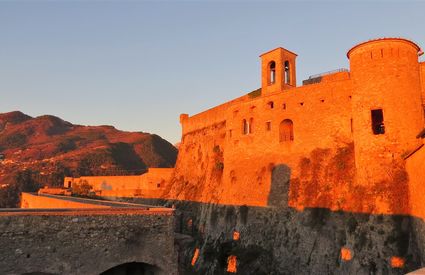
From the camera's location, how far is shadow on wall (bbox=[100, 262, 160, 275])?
1120 cm

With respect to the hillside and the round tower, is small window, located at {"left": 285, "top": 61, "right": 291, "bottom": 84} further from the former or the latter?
the hillside

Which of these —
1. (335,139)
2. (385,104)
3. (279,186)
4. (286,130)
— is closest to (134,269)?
(385,104)

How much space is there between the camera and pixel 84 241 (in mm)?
10211

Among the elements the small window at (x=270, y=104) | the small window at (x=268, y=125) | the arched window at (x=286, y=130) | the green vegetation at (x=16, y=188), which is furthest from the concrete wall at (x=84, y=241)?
the green vegetation at (x=16, y=188)

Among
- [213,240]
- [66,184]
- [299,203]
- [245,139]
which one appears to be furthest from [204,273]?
[66,184]

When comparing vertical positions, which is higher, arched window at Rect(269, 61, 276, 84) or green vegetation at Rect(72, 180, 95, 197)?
→ arched window at Rect(269, 61, 276, 84)

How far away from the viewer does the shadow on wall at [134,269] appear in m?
11.2

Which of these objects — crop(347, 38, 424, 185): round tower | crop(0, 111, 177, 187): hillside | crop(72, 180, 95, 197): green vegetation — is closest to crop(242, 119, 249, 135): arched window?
crop(347, 38, 424, 185): round tower

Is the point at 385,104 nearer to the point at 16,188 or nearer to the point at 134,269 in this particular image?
the point at 134,269

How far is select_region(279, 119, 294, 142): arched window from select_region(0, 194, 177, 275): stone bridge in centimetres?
1784

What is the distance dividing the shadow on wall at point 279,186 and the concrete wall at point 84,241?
15.4 m

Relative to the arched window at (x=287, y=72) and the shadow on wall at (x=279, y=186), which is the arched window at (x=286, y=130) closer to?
the shadow on wall at (x=279, y=186)

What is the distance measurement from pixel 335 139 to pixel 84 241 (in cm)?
1859

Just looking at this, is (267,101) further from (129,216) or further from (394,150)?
(129,216)
